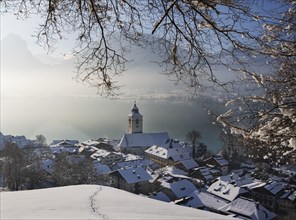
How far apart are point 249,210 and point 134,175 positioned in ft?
30.9

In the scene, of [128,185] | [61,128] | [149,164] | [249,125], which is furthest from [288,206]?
[61,128]

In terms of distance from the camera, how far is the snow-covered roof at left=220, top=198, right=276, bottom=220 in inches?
616

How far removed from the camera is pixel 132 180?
22281mm

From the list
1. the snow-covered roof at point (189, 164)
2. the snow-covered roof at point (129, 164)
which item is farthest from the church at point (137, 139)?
the snow-covered roof at point (189, 164)

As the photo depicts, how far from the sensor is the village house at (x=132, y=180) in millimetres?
22375

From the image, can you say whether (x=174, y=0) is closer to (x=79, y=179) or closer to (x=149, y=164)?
(x=79, y=179)

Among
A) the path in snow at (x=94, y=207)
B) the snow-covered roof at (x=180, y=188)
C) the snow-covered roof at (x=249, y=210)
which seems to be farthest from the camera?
the snow-covered roof at (x=180, y=188)

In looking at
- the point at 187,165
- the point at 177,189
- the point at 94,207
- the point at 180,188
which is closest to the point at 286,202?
the point at 180,188

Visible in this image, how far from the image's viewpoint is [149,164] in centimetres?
3303

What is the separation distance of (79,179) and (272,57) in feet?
53.1

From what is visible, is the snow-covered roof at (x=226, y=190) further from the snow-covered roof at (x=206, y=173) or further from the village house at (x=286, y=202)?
the snow-covered roof at (x=206, y=173)

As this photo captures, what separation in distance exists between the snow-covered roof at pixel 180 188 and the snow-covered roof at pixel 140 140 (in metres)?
21.6

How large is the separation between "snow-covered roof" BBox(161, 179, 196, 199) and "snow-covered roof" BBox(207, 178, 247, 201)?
1.57 metres

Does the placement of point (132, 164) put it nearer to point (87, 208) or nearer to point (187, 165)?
point (187, 165)
